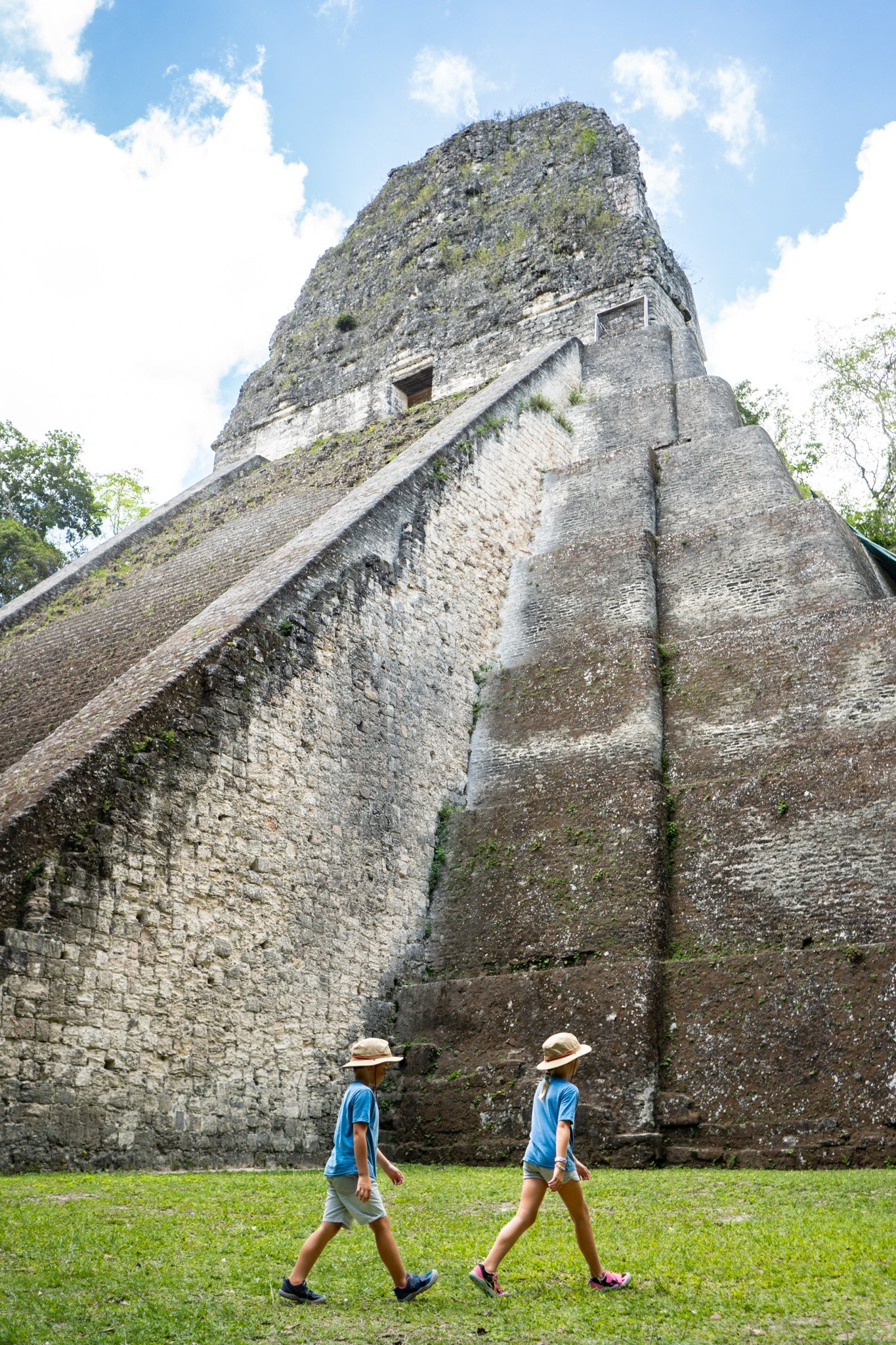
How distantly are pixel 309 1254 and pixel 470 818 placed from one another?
5.64 metres

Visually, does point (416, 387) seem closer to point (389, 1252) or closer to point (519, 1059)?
point (519, 1059)

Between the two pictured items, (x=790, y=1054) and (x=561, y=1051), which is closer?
(x=561, y=1051)

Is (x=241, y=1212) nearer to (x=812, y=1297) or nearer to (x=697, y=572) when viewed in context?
(x=812, y=1297)

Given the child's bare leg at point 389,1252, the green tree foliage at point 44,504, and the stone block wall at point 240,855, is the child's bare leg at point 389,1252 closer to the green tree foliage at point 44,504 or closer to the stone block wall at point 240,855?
the stone block wall at point 240,855

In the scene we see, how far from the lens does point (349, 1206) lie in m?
3.60

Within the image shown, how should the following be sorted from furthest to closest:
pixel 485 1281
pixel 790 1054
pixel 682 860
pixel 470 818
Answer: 1. pixel 470 818
2. pixel 682 860
3. pixel 790 1054
4. pixel 485 1281

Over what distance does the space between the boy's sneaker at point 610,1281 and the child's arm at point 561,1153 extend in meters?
0.41

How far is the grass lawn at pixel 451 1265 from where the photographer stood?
3.27 m

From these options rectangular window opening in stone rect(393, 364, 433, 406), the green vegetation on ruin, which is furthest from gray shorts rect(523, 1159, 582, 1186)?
rectangular window opening in stone rect(393, 364, 433, 406)

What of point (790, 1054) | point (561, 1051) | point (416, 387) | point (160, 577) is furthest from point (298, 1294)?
point (416, 387)

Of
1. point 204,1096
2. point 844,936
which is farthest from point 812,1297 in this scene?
point 204,1096

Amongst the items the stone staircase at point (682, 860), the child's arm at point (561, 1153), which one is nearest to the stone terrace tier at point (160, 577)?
the stone staircase at point (682, 860)

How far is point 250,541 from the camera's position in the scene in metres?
12.0

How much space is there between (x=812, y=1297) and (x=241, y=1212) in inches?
106
